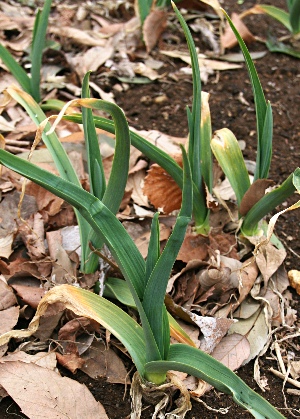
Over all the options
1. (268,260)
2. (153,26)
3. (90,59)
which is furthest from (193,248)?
(153,26)

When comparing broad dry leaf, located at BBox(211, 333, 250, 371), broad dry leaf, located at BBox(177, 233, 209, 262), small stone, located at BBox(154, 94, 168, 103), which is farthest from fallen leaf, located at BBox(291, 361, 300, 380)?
small stone, located at BBox(154, 94, 168, 103)

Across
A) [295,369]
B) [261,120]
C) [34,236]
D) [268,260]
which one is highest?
[261,120]

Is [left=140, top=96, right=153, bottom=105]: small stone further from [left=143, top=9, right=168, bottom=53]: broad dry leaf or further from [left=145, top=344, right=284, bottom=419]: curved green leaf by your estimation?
[left=145, top=344, right=284, bottom=419]: curved green leaf

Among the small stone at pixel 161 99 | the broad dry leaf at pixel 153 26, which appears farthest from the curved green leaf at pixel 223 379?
the broad dry leaf at pixel 153 26

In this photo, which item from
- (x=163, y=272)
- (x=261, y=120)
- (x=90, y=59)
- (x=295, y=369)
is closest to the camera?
(x=163, y=272)

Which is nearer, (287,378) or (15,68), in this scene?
(287,378)

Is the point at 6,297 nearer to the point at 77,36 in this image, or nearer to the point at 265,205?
the point at 265,205
